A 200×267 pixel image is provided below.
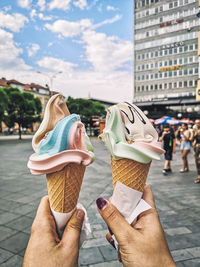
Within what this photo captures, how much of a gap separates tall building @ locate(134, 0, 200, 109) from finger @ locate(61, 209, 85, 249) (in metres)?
43.7

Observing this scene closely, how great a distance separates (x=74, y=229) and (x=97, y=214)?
251 cm

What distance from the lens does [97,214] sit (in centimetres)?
384

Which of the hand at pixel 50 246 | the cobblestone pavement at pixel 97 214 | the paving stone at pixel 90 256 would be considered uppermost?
the hand at pixel 50 246

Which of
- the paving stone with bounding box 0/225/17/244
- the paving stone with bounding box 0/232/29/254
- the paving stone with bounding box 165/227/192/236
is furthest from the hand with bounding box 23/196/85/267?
the paving stone with bounding box 165/227/192/236

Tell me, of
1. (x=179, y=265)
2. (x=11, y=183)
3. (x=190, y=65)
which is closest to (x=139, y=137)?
(x=179, y=265)

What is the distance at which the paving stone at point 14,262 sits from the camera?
242 cm

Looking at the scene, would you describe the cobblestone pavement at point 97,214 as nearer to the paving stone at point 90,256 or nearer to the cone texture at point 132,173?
the paving stone at point 90,256

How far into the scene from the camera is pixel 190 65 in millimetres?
40906

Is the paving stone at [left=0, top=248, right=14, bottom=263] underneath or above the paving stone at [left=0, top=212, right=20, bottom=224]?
above

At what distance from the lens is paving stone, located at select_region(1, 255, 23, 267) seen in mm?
2419

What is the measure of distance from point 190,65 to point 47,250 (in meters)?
46.8

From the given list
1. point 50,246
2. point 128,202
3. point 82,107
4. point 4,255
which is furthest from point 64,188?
point 82,107

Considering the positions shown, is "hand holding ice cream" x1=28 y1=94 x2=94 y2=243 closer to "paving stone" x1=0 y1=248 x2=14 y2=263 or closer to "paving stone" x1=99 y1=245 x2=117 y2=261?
"paving stone" x1=99 y1=245 x2=117 y2=261

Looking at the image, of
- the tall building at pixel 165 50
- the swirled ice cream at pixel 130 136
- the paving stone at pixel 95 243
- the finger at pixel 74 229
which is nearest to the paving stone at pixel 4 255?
the paving stone at pixel 95 243
